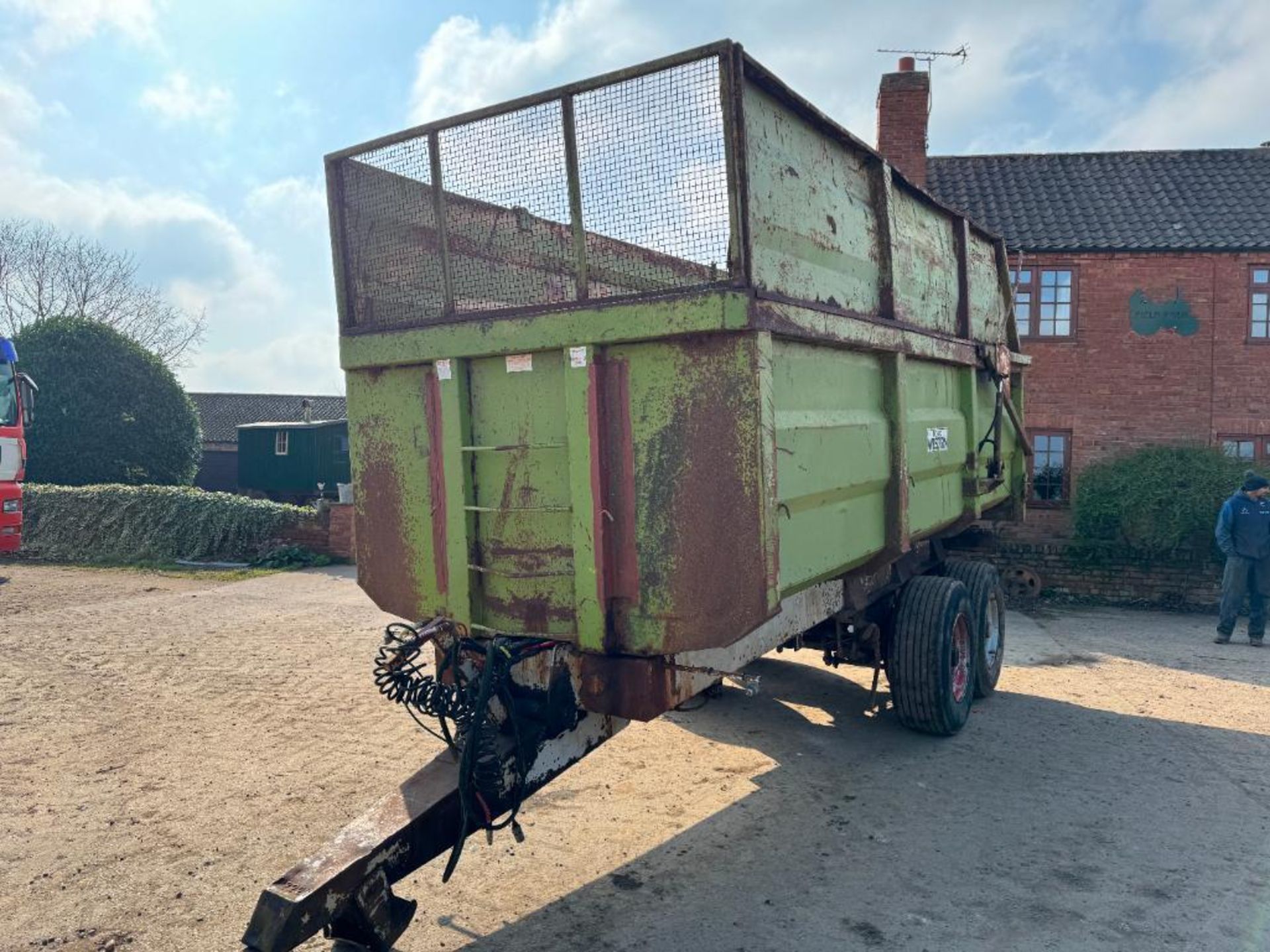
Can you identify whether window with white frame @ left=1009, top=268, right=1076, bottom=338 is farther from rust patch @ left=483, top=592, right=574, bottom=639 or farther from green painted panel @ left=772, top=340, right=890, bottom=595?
rust patch @ left=483, top=592, right=574, bottom=639

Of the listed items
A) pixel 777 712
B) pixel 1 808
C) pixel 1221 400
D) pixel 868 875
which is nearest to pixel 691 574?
pixel 868 875

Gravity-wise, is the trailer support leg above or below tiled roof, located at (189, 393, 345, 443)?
below

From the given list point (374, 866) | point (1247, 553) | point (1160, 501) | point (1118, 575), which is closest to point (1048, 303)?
point (1160, 501)

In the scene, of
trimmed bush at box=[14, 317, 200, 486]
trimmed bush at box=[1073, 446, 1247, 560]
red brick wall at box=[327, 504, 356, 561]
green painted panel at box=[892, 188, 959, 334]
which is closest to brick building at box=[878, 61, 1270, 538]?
trimmed bush at box=[1073, 446, 1247, 560]

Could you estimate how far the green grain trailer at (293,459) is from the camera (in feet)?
83.3

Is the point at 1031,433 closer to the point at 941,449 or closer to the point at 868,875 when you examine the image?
the point at 941,449

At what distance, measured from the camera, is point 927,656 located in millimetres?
5250

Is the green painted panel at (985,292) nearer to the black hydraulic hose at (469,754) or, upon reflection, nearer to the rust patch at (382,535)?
the rust patch at (382,535)

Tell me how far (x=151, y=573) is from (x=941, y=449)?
37.4 feet

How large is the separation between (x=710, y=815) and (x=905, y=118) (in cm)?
1350

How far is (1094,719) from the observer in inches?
236

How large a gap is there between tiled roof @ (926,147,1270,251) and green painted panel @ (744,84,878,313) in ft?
34.9

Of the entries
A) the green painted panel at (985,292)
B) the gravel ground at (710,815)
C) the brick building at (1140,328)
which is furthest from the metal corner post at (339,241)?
the brick building at (1140,328)

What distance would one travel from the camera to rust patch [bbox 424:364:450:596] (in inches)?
142
